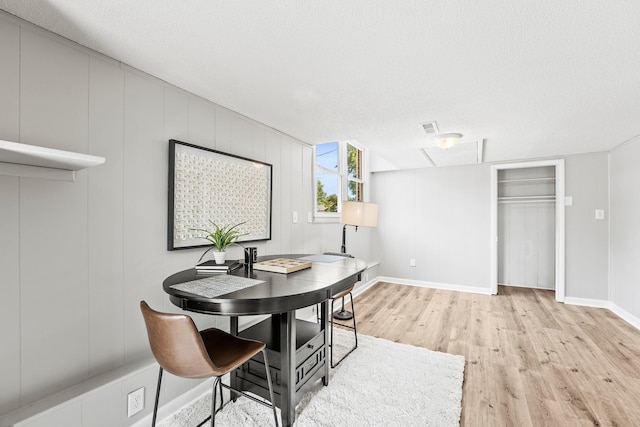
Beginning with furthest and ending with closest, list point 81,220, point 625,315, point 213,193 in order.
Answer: point 625,315 → point 213,193 → point 81,220

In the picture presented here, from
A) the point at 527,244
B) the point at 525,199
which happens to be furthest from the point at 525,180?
the point at 527,244

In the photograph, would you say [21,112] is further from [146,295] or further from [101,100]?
[146,295]

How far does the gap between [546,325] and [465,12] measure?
12.1 ft

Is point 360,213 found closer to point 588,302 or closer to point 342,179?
→ point 342,179

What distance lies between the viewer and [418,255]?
17.3 ft

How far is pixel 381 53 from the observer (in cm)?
158

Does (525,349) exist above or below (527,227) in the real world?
below

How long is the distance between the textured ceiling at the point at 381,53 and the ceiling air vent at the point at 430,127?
4.7 inches

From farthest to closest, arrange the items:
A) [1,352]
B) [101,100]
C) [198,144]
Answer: [198,144] → [101,100] → [1,352]

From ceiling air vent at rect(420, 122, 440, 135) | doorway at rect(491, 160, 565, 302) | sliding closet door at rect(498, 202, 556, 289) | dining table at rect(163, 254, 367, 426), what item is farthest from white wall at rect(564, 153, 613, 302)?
dining table at rect(163, 254, 367, 426)

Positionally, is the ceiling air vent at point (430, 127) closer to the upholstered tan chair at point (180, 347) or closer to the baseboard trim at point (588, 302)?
the upholstered tan chair at point (180, 347)

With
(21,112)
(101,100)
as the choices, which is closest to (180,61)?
(101,100)

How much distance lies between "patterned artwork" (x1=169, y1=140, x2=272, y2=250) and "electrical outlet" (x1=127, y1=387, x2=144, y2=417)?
829 millimetres

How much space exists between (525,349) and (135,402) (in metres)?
3.25
